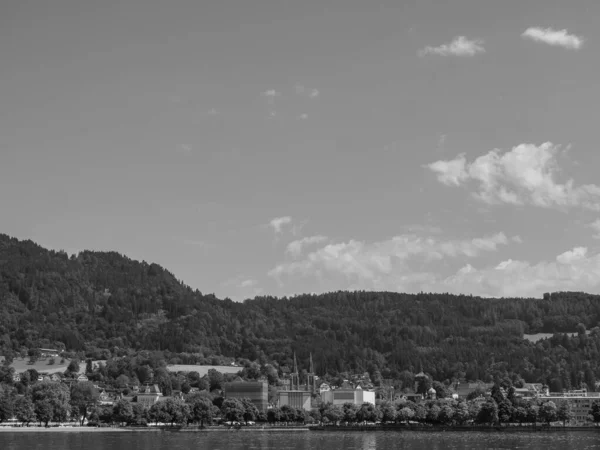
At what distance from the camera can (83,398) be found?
182500mm

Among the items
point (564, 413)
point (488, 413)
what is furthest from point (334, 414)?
point (564, 413)

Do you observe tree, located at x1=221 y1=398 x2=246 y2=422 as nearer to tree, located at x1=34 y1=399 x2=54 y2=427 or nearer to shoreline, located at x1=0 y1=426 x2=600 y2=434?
shoreline, located at x1=0 y1=426 x2=600 y2=434

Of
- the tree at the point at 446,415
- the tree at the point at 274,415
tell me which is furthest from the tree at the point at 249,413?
the tree at the point at 446,415

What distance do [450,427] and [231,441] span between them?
176 ft

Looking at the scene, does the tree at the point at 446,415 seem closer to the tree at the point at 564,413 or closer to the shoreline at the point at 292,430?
the shoreline at the point at 292,430

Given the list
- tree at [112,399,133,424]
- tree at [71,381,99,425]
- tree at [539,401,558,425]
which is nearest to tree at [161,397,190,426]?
tree at [112,399,133,424]

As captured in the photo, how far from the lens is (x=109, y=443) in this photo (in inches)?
4466

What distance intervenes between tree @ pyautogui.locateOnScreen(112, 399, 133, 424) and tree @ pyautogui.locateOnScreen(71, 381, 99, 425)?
762 cm

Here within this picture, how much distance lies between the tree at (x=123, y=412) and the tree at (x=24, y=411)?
15489 mm

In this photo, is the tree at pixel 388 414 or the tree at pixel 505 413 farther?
the tree at pixel 388 414

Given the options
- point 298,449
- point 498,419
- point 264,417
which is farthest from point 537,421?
point 298,449

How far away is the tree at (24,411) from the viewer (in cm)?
15650

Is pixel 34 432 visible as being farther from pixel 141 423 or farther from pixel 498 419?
pixel 498 419

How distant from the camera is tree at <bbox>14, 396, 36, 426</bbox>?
6161 inches
